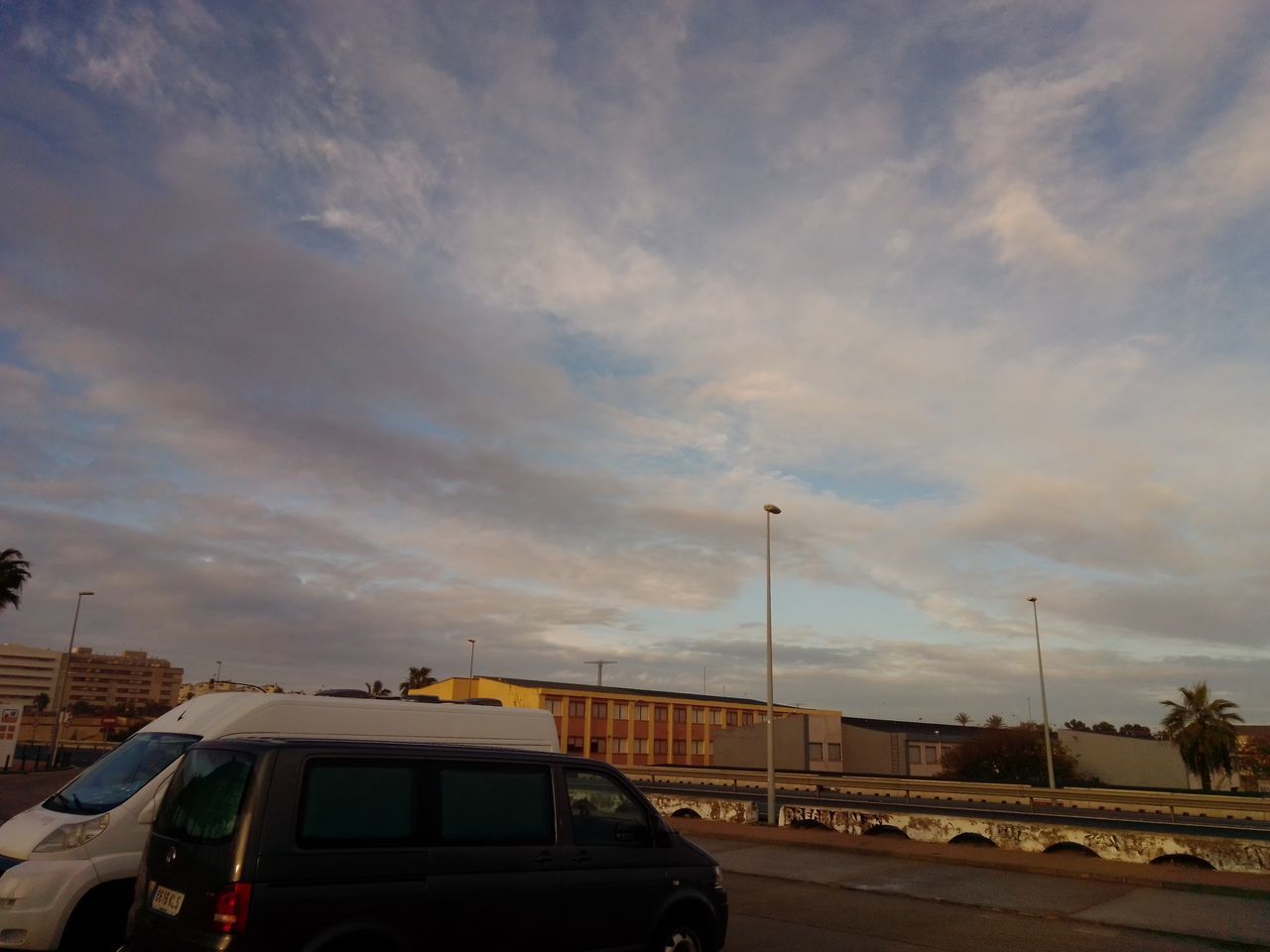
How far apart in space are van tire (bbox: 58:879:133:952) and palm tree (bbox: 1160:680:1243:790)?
187 feet

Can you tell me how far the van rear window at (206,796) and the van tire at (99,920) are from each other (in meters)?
2.28

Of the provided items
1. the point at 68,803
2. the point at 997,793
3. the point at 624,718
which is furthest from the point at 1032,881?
the point at 624,718

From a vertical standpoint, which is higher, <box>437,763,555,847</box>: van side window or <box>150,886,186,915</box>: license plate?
<box>437,763,555,847</box>: van side window

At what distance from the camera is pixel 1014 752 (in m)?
63.2

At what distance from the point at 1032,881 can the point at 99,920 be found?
1428 cm

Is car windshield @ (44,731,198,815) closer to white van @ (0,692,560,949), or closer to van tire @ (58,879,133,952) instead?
white van @ (0,692,560,949)

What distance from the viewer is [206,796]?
5777 mm

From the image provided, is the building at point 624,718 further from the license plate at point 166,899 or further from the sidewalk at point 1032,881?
the license plate at point 166,899

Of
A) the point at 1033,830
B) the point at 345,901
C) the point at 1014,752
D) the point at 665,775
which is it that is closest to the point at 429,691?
the point at 665,775

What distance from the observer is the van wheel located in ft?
23.3

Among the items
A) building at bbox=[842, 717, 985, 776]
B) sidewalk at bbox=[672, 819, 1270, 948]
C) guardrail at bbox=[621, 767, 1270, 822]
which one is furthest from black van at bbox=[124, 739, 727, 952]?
building at bbox=[842, 717, 985, 776]

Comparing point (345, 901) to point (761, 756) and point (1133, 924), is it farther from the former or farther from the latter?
point (761, 756)

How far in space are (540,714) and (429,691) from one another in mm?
60754

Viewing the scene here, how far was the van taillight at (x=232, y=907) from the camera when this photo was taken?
196 inches
